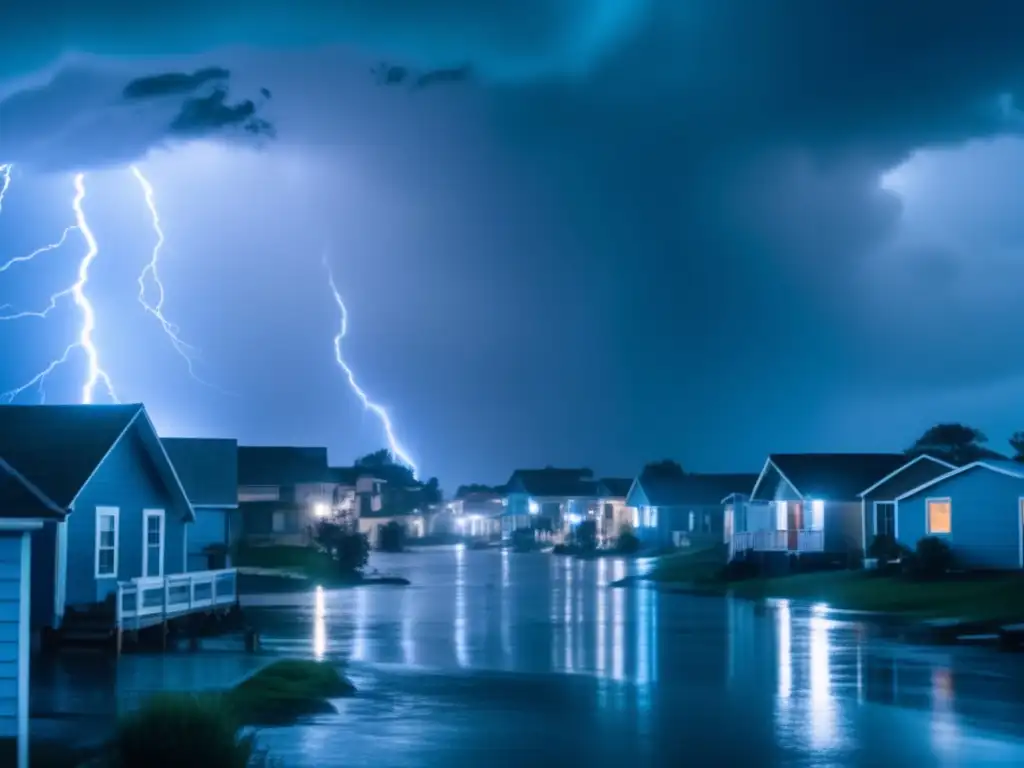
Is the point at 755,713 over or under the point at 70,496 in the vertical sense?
under

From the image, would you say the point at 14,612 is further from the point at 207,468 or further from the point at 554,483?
the point at 554,483

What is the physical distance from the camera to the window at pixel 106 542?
35906 millimetres

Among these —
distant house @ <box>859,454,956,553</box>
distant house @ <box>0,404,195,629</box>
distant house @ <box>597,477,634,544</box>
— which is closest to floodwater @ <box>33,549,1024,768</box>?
distant house @ <box>0,404,195,629</box>

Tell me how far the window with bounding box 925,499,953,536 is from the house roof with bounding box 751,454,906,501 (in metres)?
10.8

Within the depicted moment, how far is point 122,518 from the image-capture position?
37.5 m

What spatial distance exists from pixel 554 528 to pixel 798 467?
3303 inches

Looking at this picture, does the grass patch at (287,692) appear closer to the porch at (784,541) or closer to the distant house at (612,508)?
the porch at (784,541)

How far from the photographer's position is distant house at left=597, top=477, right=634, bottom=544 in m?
131

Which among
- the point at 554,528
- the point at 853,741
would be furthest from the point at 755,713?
the point at 554,528

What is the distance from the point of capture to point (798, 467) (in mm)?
75312

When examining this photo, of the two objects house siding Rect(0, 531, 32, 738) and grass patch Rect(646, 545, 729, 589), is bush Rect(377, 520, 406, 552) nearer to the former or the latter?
grass patch Rect(646, 545, 729, 589)

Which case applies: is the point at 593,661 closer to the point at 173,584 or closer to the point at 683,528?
the point at 173,584

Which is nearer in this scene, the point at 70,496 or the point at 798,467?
the point at 70,496

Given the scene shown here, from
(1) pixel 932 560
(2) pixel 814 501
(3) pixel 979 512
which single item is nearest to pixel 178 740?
(1) pixel 932 560
